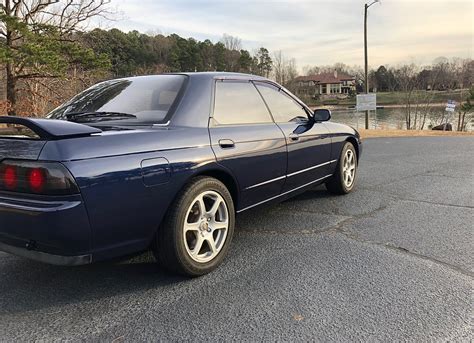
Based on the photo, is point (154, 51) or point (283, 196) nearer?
point (283, 196)

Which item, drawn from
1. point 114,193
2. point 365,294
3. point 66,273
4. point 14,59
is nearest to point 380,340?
point 365,294

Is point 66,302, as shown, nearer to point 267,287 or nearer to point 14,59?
point 267,287

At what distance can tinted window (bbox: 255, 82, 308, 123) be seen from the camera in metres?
3.94

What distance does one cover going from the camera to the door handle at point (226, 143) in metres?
3.08

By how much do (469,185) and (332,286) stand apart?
13.6ft

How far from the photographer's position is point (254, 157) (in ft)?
11.1

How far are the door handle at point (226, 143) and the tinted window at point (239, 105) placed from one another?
18 centimetres

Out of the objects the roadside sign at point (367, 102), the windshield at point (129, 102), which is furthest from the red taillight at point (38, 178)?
the roadside sign at point (367, 102)

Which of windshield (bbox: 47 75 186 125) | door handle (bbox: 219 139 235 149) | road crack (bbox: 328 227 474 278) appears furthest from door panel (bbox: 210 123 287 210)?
road crack (bbox: 328 227 474 278)

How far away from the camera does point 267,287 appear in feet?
8.87

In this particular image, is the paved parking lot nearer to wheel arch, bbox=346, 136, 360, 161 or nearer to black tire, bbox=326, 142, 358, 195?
black tire, bbox=326, 142, 358, 195

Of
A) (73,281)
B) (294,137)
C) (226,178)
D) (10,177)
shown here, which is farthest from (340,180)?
(10,177)

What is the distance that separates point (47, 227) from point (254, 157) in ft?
5.76

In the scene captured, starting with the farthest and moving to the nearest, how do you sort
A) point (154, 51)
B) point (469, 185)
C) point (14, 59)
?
point (154, 51) < point (14, 59) < point (469, 185)
